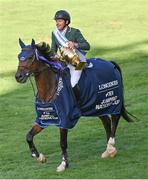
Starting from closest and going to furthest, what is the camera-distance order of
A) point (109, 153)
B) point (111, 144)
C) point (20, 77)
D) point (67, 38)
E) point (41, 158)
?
point (20, 77) < point (67, 38) < point (41, 158) < point (109, 153) < point (111, 144)

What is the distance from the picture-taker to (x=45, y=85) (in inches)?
385

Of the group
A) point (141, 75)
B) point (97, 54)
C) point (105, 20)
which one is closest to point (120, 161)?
point (141, 75)

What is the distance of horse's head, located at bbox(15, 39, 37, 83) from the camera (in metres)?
9.38

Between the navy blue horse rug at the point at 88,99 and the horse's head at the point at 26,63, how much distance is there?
1.79 ft

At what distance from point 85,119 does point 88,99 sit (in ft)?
14.1

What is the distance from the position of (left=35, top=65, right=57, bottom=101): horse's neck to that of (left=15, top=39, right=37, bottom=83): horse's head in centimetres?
21

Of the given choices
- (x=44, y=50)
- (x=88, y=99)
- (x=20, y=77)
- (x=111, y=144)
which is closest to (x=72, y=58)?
(x=44, y=50)

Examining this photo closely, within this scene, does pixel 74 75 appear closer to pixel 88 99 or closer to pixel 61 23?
pixel 88 99

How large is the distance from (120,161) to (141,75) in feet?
31.7

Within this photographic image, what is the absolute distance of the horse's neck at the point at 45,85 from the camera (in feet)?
32.0

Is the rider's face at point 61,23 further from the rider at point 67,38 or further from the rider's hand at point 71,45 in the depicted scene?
the rider's hand at point 71,45

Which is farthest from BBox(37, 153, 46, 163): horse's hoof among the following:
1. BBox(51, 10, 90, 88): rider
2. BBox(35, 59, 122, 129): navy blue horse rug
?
BBox(51, 10, 90, 88): rider

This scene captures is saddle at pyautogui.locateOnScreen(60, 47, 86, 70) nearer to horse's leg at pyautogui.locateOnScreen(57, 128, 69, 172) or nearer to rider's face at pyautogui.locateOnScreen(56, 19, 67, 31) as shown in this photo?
rider's face at pyautogui.locateOnScreen(56, 19, 67, 31)

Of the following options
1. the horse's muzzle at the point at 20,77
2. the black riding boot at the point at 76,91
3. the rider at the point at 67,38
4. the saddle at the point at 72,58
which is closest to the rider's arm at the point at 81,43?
the rider at the point at 67,38
